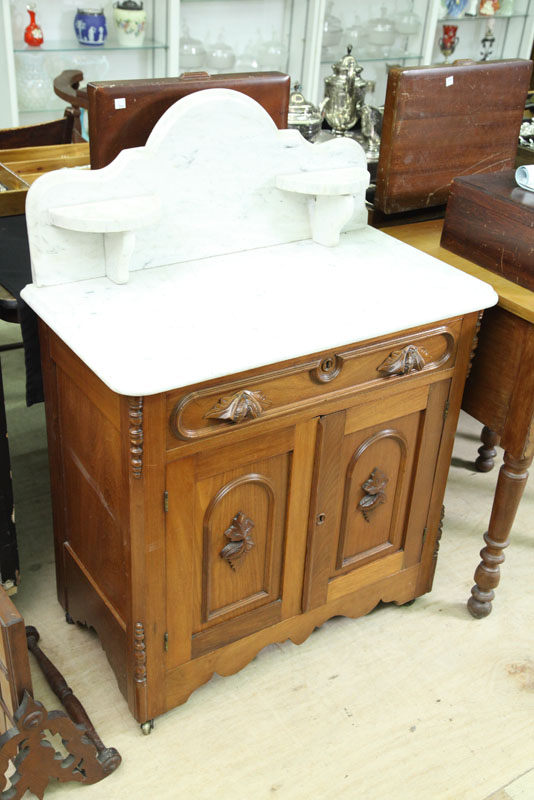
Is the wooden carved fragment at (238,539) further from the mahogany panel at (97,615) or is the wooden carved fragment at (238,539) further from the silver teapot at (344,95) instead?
the silver teapot at (344,95)

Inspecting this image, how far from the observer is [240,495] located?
1.68m

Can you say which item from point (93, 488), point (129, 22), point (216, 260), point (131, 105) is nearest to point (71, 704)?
point (93, 488)

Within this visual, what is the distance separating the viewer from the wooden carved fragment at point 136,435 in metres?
1.42

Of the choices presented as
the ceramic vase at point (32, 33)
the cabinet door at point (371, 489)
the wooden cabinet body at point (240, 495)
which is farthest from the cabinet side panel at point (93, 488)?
the ceramic vase at point (32, 33)

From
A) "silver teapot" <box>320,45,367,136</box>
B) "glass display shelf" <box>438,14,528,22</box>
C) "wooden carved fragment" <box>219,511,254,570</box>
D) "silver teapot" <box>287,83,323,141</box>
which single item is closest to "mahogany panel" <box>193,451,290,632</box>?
"wooden carved fragment" <box>219,511,254,570</box>

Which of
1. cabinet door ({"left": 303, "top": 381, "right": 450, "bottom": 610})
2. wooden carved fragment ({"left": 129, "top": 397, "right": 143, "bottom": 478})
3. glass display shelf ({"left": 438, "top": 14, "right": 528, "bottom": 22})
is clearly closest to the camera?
wooden carved fragment ({"left": 129, "top": 397, "right": 143, "bottom": 478})

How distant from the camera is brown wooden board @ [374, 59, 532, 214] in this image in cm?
196

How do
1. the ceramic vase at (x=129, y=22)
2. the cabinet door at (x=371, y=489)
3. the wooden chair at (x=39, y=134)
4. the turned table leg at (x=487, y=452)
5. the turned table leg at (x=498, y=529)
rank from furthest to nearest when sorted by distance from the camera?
the ceramic vase at (x=129, y=22), the turned table leg at (x=487, y=452), the wooden chair at (x=39, y=134), the turned table leg at (x=498, y=529), the cabinet door at (x=371, y=489)

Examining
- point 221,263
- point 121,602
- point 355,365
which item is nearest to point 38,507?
point 121,602

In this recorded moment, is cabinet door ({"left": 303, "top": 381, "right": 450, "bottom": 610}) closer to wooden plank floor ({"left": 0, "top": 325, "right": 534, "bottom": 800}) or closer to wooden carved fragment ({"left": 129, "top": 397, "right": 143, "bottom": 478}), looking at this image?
wooden plank floor ({"left": 0, "top": 325, "right": 534, "bottom": 800})

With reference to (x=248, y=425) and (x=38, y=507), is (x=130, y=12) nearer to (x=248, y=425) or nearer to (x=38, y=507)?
(x=38, y=507)

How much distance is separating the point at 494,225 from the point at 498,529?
72 centimetres

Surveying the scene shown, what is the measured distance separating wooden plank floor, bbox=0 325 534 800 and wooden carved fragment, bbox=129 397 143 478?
0.67 meters

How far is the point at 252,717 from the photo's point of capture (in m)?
1.88
